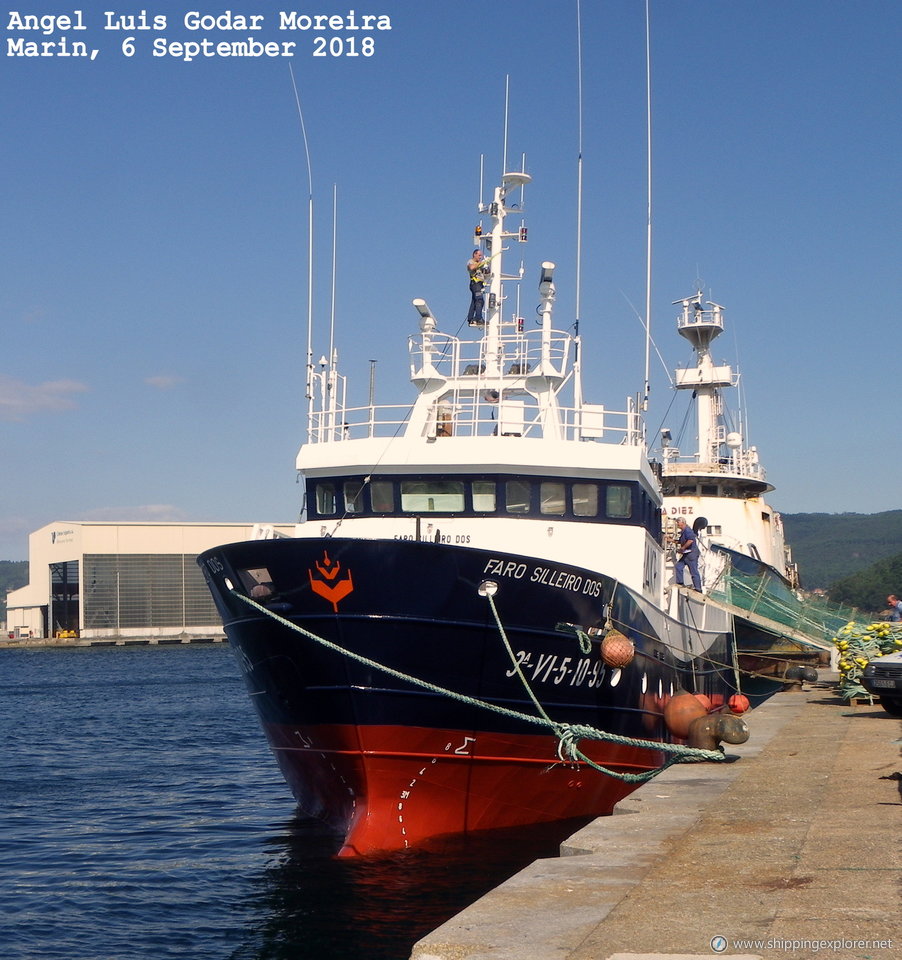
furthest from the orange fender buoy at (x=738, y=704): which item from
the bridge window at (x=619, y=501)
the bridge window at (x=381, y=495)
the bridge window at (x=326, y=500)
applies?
the bridge window at (x=326, y=500)

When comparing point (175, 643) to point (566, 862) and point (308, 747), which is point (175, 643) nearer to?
point (308, 747)

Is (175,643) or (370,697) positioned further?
(175,643)

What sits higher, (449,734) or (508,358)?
(508,358)

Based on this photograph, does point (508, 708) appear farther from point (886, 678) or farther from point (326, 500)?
point (886, 678)

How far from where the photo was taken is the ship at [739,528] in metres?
29.1

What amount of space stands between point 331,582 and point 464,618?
1.59 m

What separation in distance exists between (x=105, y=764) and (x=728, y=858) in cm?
1966

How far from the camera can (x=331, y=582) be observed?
13070mm

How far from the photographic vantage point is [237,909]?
42.3ft

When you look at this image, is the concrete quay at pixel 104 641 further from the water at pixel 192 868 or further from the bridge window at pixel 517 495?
the bridge window at pixel 517 495

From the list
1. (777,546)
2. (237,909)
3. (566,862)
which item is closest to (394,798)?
(237,909)

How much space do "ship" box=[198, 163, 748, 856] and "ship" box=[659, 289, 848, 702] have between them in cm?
1123

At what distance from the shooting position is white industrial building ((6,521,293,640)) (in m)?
95.2

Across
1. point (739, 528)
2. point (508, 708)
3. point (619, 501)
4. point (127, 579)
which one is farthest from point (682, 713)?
point (127, 579)
